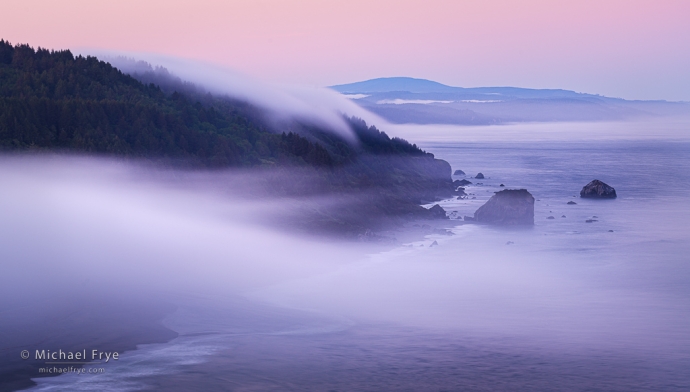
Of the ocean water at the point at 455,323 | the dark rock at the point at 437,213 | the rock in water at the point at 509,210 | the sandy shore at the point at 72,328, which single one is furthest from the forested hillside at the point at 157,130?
the sandy shore at the point at 72,328

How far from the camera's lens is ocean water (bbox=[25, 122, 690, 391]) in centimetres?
2280

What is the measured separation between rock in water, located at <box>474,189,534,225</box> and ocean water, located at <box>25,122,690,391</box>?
143 cm

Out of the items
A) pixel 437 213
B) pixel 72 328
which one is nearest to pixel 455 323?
pixel 72 328

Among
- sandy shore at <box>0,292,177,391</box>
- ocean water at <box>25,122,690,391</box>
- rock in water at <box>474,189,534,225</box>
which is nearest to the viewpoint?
sandy shore at <box>0,292,177,391</box>

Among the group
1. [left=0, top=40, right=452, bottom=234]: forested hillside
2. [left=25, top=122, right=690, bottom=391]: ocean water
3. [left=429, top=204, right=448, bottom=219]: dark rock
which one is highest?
[left=0, top=40, right=452, bottom=234]: forested hillside

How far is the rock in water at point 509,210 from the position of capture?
59656 millimetres

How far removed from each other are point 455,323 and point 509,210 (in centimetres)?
3020

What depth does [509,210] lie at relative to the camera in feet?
196

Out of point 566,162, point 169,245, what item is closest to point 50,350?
point 169,245

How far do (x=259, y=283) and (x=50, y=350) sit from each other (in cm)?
1521

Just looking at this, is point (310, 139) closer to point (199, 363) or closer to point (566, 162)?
point (199, 363)

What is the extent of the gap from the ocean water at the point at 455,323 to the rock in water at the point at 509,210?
1.43 m

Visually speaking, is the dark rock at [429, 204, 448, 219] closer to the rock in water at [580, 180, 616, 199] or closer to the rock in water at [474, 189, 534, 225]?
the rock in water at [474, 189, 534, 225]

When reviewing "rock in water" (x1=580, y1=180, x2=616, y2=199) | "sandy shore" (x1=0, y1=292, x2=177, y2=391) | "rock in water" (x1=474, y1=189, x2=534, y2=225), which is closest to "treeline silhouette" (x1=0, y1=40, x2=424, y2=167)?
"rock in water" (x1=474, y1=189, x2=534, y2=225)
